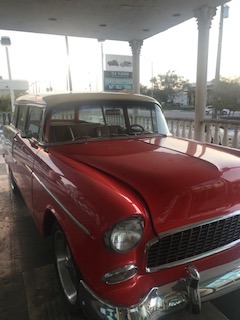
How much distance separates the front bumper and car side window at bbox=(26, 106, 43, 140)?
6.04ft

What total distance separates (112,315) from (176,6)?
22.7 ft

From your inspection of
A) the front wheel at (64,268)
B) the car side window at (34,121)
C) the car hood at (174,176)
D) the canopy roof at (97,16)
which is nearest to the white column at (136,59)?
the canopy roof at (97,16)

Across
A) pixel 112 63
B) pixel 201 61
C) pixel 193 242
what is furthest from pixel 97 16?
pixel 193 242

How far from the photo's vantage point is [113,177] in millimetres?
1997

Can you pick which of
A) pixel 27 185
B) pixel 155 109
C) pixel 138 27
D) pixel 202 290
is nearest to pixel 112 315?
pixel 202 290

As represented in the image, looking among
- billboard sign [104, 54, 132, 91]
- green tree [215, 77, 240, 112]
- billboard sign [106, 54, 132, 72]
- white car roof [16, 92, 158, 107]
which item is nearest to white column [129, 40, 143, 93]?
billboard sign [104, 54, 132, 91]

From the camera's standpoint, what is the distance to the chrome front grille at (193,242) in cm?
172

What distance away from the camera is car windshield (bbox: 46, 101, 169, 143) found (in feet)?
9.75

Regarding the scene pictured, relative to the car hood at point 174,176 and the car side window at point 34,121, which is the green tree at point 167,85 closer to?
the car side window at point 34,121

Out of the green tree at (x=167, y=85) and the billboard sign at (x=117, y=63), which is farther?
the green tree at (x=167, y=85)

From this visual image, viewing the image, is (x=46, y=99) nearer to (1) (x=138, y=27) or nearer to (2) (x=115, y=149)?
(2) (x=115, y=149)

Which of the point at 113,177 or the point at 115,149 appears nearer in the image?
the point at 113,177

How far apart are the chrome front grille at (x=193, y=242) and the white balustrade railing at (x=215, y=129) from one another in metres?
4.22

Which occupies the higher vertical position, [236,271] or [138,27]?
[138,27]
